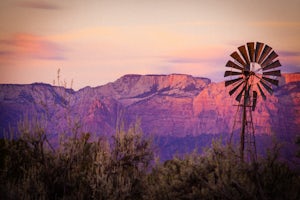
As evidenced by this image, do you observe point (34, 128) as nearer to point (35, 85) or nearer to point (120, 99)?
point (35, 85)

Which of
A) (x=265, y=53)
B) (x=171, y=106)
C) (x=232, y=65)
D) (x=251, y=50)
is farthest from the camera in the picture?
(x=171, y=106)

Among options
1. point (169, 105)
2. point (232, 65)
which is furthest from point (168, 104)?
point (232, 65)

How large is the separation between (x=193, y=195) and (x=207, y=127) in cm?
10488

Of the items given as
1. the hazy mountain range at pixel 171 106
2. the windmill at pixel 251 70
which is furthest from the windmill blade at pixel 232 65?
the hazy mountain range at pixel 171 106

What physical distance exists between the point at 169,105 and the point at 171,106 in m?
0.56

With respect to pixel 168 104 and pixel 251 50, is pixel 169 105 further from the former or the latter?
pixel 251 50

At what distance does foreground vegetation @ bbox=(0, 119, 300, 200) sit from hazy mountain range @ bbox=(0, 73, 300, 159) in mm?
87714

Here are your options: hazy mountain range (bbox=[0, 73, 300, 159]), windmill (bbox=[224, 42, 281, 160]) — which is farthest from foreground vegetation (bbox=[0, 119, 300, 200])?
hazy mountain range (bbox=[0, 73, 300, 159])

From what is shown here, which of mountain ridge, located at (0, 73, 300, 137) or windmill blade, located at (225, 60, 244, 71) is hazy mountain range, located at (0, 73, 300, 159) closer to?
mountain ridge, located at (0, 73, 300, 137)

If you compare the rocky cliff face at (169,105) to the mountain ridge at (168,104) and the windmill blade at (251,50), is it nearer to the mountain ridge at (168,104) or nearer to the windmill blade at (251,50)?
the mountain ridge at (168,104)

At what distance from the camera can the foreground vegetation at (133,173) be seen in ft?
34.4

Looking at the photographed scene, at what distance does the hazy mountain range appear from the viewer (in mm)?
104688

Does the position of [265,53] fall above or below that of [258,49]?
below

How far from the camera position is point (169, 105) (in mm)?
125188
